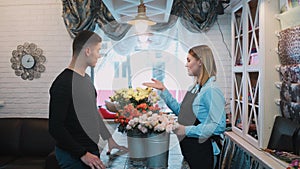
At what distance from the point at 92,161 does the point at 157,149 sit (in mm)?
331

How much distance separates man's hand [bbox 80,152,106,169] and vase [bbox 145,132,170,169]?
241 mm

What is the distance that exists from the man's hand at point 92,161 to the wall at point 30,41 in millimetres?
2392

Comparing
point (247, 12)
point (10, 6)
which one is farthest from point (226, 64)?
point (10, 6)

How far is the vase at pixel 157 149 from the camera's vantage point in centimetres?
145

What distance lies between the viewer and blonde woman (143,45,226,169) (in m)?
1.84

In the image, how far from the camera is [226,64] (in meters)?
3.53

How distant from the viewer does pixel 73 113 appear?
1513mm

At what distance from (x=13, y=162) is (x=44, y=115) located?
0.84 metres

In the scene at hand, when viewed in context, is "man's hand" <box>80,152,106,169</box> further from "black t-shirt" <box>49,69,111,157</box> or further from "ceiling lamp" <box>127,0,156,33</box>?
"ceiling lamp" <box>127,0,156,33</box>

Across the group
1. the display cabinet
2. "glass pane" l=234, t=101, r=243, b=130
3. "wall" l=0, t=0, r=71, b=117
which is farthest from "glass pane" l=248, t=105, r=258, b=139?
"wall" l=0, t=0, r=71, b=117

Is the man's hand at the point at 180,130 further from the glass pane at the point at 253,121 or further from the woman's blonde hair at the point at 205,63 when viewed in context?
the glass pane at the point at 253,121

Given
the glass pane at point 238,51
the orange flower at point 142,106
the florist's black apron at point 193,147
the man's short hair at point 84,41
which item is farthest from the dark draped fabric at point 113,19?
the orange flower at point 142,106

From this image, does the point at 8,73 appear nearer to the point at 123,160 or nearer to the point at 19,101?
the point at 19,101

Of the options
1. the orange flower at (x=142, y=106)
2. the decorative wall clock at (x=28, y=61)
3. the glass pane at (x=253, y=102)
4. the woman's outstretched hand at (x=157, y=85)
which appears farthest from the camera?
the decorative wall clock at (x=28, y=61)
